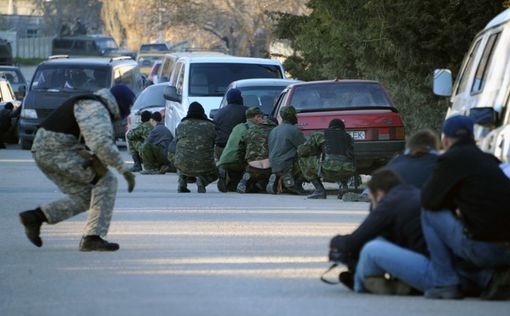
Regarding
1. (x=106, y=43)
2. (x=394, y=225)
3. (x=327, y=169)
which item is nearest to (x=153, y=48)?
(x=106, y=43)

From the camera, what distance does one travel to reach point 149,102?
31969 millimetres

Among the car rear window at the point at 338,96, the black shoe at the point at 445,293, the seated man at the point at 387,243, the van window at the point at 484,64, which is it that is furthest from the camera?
the car rear window at the point at 338,96

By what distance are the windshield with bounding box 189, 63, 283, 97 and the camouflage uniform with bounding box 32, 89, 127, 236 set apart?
1430 cm

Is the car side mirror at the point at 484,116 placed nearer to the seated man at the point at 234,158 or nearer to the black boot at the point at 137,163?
the seated man at the point at 234,158

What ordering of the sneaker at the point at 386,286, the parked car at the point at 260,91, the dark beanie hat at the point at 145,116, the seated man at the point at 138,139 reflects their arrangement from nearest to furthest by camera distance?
the sneaker at the point at 386,286 → the parked car at the point at 260,91 → the seated man at the point at 138,139 → the dark beanie hat at the point at 145,116

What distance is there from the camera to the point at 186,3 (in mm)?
65875

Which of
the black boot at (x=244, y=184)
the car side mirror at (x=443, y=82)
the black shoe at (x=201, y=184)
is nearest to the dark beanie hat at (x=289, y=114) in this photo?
the black boot at (x=244, y=184)

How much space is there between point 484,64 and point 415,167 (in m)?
3.74

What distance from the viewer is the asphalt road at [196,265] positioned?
31.6 ft

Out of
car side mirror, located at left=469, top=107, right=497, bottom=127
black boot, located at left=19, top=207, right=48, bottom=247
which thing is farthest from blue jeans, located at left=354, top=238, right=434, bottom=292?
black boot, located at left=19, top=207, right=48, bottom=247

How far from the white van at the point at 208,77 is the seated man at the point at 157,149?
1.75 ft

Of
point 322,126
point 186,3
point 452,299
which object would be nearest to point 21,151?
point 322,126

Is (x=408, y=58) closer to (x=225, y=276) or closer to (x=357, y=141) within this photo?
(x=357, y=141)

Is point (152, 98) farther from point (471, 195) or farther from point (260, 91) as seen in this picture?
point (471, 195)
